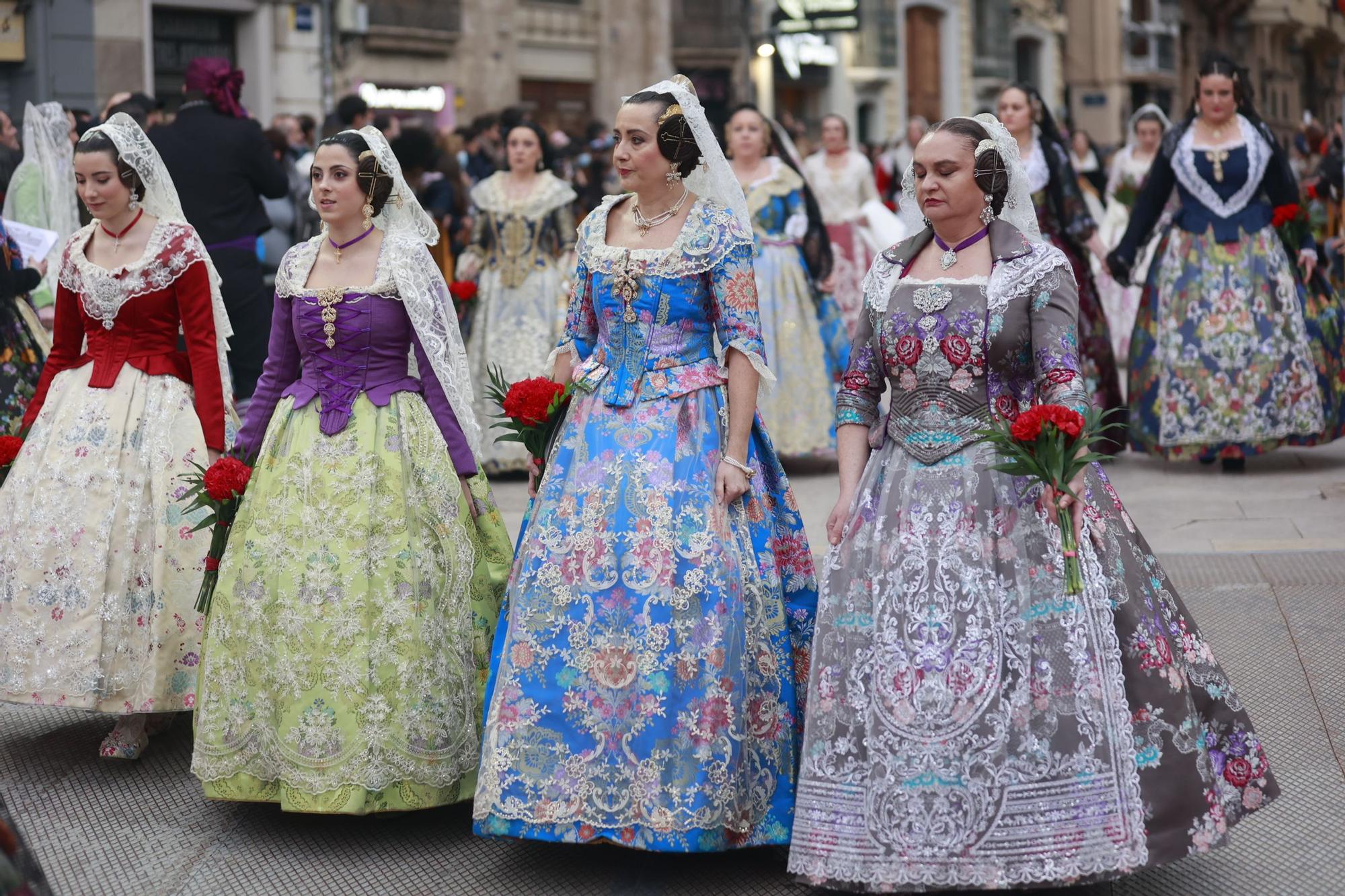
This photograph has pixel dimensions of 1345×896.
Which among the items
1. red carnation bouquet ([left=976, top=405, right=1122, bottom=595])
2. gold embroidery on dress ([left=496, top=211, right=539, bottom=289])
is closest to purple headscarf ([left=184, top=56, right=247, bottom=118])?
gold embroidery on dress ([left=496, top=211, right=539, bottom=289])

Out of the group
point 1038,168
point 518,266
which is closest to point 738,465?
point 1038,168

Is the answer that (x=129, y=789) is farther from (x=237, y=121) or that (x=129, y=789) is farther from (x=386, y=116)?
(x=386, y=116)

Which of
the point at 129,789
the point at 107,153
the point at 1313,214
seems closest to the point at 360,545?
the point at 129,789

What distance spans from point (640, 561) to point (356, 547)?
797 mm

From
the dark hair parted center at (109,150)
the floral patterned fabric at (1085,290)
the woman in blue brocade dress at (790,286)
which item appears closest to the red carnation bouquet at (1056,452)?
the dark hair parted center at (109,150)

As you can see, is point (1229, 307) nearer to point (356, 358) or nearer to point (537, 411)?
point (537, 411)

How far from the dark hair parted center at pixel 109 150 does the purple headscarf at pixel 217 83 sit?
3.45m

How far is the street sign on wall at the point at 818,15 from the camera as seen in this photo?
27.6m

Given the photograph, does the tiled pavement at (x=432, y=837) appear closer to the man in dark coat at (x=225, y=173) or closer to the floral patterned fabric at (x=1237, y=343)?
the floral patterned fabric at (x=1237, y=343)

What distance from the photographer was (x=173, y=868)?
14.2ft

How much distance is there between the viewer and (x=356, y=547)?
4.43 m

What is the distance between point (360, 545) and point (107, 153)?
1.65 meters

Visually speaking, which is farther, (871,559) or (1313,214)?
(1313,214)

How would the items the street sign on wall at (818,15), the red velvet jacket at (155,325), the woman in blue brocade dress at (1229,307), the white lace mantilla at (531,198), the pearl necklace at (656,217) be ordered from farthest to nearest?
the street sign on wall at (818,15), the white lace mantilla at (531,198), the woman in blue brocade dress at (1229,307), the red velvet jacket at (155,325), the pearl necklace at (656,217)
